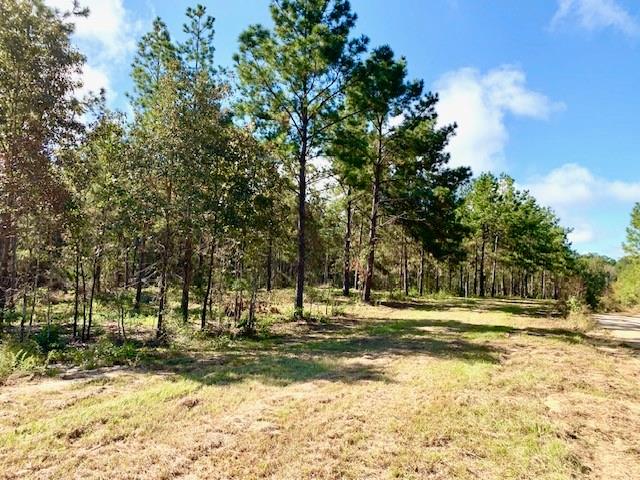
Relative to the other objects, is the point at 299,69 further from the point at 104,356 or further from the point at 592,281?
the point at 592,281

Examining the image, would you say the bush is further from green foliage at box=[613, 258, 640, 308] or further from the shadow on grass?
green foliage at box=[613, 258, 640, 308]

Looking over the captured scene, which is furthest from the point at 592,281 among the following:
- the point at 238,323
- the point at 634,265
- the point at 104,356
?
the point at 104,356

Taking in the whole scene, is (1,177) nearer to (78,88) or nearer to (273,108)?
(78,88)

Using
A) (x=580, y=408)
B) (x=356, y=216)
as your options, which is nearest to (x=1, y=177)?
(x=580, y=408)

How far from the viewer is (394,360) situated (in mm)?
8172

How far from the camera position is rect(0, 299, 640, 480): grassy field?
3.83 metres

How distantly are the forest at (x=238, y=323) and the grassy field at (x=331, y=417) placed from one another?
4 cm

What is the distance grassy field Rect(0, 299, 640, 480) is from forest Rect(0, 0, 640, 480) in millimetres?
36

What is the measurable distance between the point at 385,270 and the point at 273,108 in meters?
21.3

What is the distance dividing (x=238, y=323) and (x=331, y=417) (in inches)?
264

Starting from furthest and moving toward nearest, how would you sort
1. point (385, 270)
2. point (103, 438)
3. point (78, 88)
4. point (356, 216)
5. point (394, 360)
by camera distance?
point (385, 270) < point (356, 216) < point (78, 88) < point (394, 360) < point (103, 438)

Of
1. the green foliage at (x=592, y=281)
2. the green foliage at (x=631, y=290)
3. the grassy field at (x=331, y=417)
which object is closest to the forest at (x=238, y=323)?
the grassy field at (x=331, y=417)

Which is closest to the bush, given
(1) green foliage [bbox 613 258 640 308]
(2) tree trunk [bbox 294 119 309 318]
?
(2) tree trunk [bbox 294 119 309 318]

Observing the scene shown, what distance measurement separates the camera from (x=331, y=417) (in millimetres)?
4980
